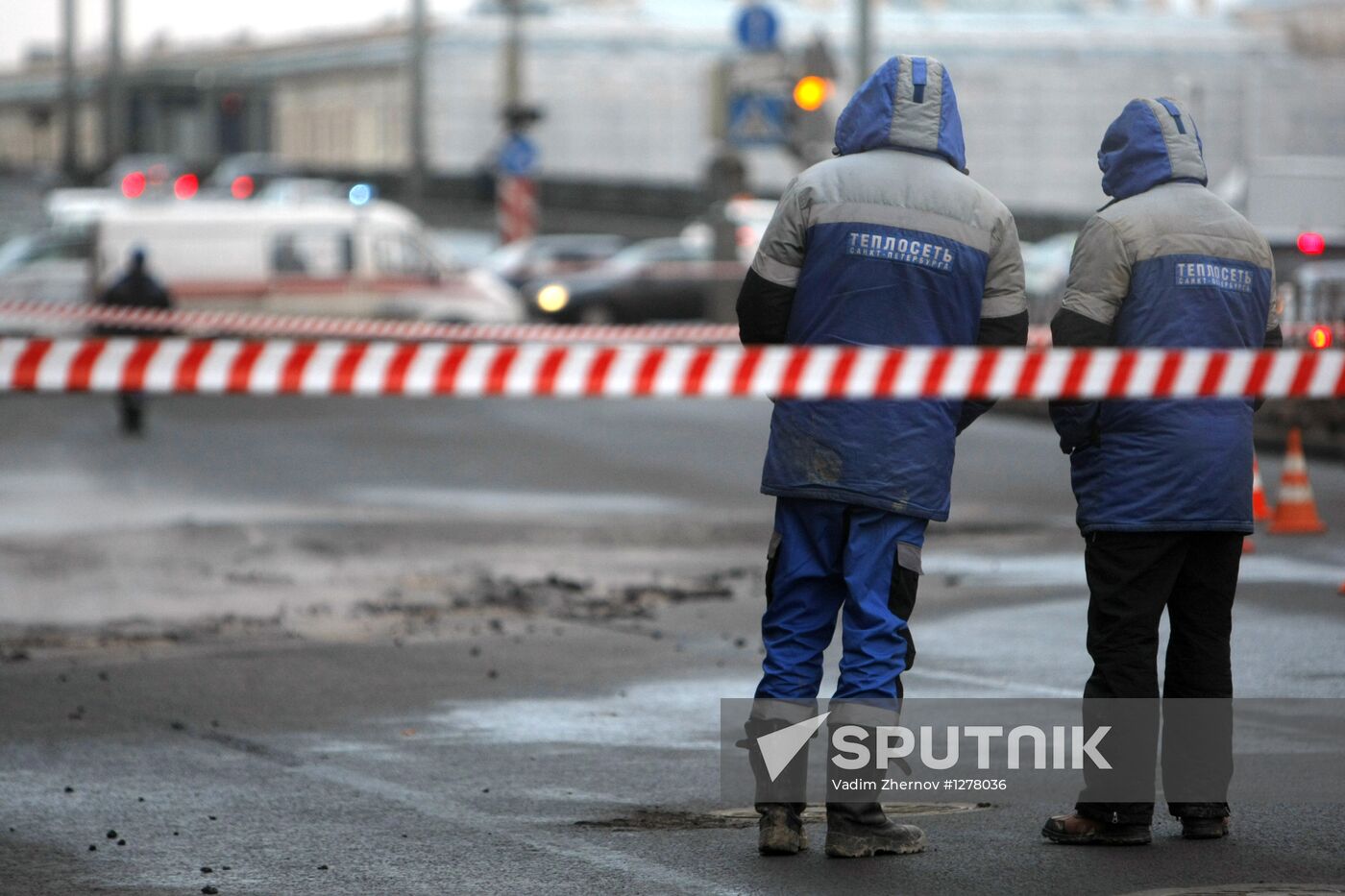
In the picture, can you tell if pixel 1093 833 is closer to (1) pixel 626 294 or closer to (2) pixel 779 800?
(2) pixel 779 800

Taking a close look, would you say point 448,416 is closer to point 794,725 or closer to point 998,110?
point 794,725

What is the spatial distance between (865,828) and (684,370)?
2.25 meters

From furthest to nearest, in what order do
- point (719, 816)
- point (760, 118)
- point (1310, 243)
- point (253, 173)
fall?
point (253, 173), point (760, 118), point (1310, 243), point (719, 816)

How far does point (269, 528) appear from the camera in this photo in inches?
519

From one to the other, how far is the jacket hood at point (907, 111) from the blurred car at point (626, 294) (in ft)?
102

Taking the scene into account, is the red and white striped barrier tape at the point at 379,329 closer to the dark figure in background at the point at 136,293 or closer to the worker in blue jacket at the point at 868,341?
the dark figure in background at the point at 136,293

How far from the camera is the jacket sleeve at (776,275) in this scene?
5.64 m

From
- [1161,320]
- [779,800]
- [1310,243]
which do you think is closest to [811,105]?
[1310,243]

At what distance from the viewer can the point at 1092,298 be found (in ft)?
19.0

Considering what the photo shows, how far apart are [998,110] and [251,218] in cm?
5703

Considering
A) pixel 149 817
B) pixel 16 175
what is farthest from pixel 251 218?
pixel 16 175

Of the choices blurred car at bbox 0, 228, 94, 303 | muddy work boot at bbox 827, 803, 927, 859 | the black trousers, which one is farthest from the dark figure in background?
muddy work boot at bbox 827, 803, 927, 859

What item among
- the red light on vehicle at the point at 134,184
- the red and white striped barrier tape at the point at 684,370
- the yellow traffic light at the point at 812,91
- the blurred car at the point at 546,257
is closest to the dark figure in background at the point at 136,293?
the yellow traffic light at the point at 812,91

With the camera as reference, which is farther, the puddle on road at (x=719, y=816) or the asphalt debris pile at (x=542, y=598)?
the asphalt debris pile at (x=542, y=598)
